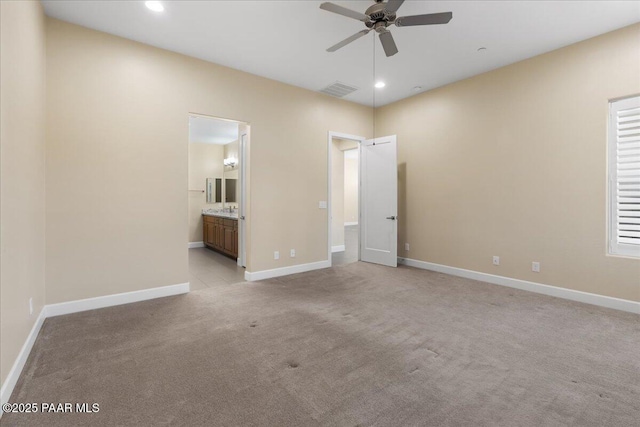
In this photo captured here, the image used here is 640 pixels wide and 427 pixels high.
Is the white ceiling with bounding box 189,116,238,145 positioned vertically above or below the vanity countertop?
above

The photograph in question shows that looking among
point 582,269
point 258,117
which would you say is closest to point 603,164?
point 582,269

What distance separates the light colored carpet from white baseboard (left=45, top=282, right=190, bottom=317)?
0.12 meters

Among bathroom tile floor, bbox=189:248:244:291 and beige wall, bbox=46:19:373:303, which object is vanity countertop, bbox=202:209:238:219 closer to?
bathroom tile floor, bbox=189:248:244:291

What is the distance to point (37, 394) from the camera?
184cm

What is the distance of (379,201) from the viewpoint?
5.61 metres

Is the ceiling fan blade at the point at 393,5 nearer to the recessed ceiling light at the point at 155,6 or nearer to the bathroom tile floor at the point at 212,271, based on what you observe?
the recessed ceiling light at the point at 155,6

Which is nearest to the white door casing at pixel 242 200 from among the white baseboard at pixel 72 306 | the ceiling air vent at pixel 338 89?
the white baseboard at pixel 72 306

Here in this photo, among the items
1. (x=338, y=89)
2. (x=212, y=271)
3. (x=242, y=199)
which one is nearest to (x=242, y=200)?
(x=242, y=199)

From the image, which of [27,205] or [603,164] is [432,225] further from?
[27,205]

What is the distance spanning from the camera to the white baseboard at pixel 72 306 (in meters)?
1.87

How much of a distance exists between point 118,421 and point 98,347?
1087 millimetres

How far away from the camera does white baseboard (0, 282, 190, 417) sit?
1873mm

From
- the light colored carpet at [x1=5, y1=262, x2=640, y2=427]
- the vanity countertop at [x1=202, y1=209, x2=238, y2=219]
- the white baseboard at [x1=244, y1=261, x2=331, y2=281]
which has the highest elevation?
the vanity countertop at [x1=202, y1=209, x2=238, y2=219]

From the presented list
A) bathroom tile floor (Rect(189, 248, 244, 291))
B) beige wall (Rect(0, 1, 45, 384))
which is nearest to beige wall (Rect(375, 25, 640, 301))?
bathroom tile floor (Rect(189, 248, 244, 291))
